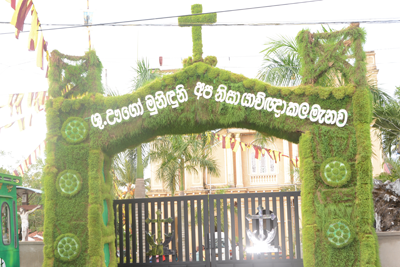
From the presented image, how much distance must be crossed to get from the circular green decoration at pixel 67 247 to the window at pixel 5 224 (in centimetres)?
86

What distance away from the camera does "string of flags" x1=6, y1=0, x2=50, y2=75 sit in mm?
6848

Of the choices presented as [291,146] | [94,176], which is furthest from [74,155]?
[291,146]

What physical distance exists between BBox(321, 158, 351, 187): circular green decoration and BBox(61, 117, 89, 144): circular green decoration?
15.3 feet

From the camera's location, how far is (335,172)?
23.1 feet

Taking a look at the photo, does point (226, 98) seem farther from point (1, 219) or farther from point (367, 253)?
point (1, 219)

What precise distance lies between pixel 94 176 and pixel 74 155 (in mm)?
601

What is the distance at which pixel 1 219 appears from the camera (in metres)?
6.89

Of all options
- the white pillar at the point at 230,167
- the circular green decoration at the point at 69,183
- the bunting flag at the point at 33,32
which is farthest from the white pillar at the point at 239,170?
the bunting flag at the point at 33,32

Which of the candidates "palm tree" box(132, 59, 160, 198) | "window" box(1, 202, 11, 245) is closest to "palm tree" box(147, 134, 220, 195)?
"palm tree" box(132, 59, 160, 198)

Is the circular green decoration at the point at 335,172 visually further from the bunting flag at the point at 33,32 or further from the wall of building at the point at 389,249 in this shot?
the bunting flag at the point at 33,32

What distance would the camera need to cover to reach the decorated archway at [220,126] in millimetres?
6969

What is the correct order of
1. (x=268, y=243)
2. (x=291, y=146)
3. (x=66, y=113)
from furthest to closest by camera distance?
1. (x=291, y=146)
2. (x=268, y=243)
3. (x=66, y=113)

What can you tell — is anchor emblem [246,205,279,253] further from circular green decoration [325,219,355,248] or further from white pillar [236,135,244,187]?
white pillar [236,135,244,187]

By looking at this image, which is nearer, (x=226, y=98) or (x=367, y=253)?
(x=367, y=253)
